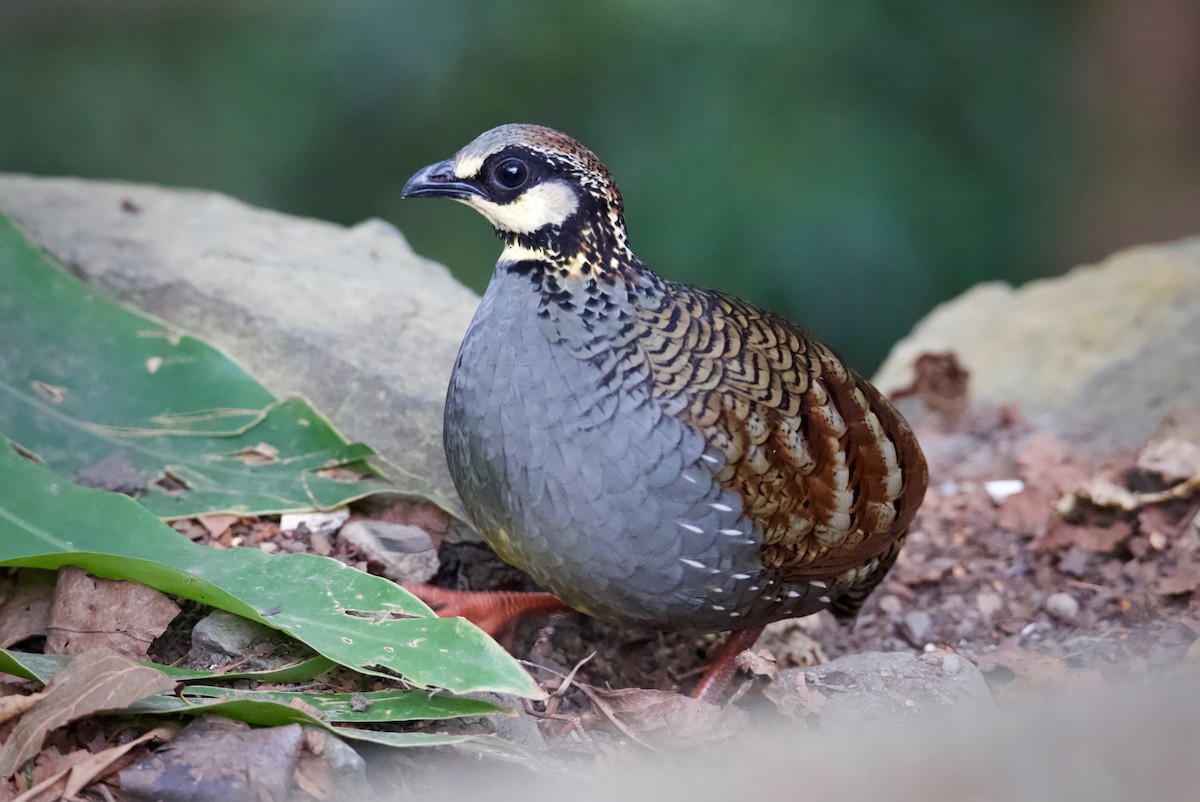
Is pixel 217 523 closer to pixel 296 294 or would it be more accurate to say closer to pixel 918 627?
pixel 296 294

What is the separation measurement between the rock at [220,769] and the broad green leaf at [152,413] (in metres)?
1.09

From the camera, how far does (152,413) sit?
12.8 ft

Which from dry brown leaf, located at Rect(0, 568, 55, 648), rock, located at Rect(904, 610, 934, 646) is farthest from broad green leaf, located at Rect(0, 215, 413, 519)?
rock, located at Rect(904, 610, 934, 646)

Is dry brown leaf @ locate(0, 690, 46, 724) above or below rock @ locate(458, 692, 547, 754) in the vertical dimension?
below

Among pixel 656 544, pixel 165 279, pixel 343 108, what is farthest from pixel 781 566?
pixel 343 108

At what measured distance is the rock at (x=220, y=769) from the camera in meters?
2.51

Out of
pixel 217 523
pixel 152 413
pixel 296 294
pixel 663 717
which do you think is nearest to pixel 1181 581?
pixel 663 717

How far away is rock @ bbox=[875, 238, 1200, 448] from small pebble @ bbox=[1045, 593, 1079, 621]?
2.98ft

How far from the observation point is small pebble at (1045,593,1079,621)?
4109mm

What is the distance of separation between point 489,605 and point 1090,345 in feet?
10.6

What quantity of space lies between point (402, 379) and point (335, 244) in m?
1.12

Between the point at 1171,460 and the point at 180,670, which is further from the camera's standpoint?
the point at 1171,460

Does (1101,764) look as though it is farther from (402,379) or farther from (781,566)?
(402,379)

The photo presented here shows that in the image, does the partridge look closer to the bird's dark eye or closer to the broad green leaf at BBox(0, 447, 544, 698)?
the bird's dark eye
